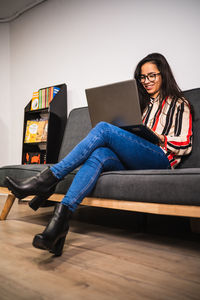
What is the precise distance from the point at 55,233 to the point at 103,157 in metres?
0.40

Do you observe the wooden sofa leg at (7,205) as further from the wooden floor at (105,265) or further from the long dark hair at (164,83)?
the long dark hair at (164,83)

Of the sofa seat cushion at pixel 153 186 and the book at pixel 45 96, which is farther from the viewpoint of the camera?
the book at pixel 45 96

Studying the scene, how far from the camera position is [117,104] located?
121 cm

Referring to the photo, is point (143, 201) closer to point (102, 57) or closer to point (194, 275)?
point (194, 275)

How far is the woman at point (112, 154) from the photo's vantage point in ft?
3.24

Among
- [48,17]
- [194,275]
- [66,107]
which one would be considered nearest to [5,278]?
[194,275]

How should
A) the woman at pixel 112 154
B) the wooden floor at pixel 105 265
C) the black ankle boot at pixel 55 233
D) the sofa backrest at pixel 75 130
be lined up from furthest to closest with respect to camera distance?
the sofa backrest at pixel 75 130
the woman at pixel 112 154
the black ankle boot at pixel 55 233
the wooden floor at pixel 105 265

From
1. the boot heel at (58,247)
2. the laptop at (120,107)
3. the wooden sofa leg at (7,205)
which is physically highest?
the laptop at (120,107)

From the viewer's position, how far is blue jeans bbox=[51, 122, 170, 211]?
1.08 metres

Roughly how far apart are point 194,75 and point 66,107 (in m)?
1.41

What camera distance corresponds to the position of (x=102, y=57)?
2.57m

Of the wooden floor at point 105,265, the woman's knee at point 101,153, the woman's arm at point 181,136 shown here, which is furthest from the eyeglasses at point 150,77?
the wooden floor at point 105,265

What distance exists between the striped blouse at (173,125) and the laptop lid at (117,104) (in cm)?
25

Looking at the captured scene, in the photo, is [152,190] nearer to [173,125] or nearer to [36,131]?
[173,125]
